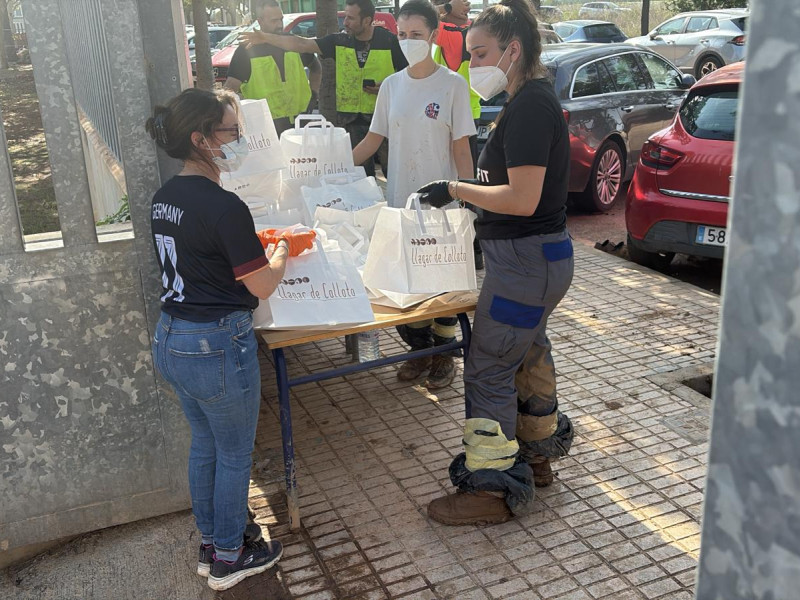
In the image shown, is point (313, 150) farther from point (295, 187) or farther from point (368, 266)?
point (368, 266)

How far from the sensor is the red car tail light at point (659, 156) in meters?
6.26

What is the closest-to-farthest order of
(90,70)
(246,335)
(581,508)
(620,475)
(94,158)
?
1. (246,335)
2. (581,508)
3. (620,475)
4. (90,70)
5. (94,158)

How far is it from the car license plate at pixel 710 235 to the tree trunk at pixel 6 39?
4702 millimetres

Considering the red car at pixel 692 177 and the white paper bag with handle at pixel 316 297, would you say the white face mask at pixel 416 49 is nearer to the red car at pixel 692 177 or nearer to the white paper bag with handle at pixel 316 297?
the white paper bag with handle at pixel 316 297

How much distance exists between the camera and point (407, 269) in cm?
347

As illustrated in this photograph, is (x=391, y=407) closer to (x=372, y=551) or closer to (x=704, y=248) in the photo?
(x=372, y=551)

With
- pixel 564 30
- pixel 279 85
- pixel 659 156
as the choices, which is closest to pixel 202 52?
pixel 279 85

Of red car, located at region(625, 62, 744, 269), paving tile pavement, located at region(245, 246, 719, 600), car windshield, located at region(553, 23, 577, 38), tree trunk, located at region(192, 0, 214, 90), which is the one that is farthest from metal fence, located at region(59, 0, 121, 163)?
car windshield, located at region(553, 23, 577, 38)

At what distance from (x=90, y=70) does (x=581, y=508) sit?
3.28 m

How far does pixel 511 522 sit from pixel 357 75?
4.14 metres

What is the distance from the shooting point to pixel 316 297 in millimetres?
3338

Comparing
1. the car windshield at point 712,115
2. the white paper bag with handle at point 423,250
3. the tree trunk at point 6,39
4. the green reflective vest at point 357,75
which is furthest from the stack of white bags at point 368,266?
the car windshield at point 712,115

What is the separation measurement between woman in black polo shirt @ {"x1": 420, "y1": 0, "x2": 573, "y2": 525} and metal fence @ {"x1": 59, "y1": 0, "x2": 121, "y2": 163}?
1.42 metres

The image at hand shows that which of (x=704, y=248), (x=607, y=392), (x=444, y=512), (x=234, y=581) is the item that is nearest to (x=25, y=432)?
(x=234, y=581)
